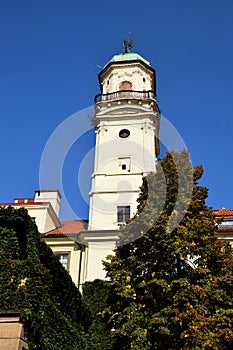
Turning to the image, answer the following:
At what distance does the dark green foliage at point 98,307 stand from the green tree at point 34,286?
5144mm

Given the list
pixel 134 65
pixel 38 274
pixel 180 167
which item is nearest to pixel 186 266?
pixel 180 167

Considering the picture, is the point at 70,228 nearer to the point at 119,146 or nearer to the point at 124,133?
the point at 119,146

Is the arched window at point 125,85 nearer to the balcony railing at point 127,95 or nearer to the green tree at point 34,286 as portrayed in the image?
the balcony railing at point 127,95

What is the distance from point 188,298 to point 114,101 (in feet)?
80.4

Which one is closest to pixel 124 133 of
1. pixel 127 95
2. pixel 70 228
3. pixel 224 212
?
pixel 127 95

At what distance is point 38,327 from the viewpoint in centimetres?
1429

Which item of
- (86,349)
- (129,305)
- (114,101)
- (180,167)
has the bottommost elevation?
(86,349)

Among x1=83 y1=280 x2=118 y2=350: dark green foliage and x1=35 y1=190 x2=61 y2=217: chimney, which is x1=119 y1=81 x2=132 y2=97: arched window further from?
x1=83 y1=280 x2=118 y2=350: dark green foliage

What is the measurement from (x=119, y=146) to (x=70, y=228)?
8023mm

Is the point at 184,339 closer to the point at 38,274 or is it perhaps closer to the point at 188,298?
the point at 188,298

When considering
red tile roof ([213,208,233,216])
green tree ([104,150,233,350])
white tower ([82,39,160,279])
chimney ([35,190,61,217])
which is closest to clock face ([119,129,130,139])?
white tower ([82,39,160,279])

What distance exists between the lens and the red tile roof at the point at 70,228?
32.5 m

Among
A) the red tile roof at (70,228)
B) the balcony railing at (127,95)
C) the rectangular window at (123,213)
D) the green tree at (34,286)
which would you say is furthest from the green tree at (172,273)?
the balcony railing at (127,95)

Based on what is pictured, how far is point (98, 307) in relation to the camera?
2645 centimetres
